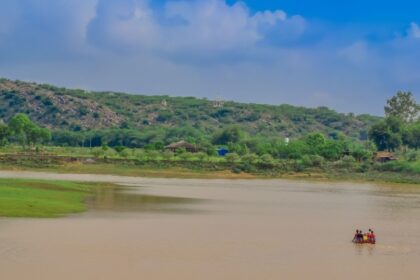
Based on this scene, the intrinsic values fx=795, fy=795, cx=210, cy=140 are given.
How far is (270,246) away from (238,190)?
3997 centimetres

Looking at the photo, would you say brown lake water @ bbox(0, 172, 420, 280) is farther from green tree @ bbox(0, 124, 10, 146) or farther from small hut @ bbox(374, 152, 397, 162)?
green tree @ bbox(0, 124, 10, 146)

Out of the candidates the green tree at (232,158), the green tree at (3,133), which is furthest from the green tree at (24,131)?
the green tree at (232,158)

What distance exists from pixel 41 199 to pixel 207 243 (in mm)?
17050

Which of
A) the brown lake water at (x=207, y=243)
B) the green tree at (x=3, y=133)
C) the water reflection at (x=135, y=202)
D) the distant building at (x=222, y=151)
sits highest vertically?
the green tree at (x=3, y=133)

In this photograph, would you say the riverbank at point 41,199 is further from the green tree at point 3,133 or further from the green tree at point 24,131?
the green tree at point 24,131

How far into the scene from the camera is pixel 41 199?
48.5m

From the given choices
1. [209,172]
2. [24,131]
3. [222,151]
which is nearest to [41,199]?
[209,172]

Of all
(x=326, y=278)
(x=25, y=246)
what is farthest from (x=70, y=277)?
(x=326, y=278)

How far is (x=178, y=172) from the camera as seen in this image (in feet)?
350

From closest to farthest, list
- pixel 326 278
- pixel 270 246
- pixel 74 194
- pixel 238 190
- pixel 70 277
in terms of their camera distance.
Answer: pixel 70 277
pixel 326 278
pixel 270 246
pixel 74 194
pixel 238 190

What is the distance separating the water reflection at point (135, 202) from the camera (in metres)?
49.0

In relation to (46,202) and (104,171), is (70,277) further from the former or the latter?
→ (104,171)

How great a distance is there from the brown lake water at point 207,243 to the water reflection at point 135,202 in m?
0.07

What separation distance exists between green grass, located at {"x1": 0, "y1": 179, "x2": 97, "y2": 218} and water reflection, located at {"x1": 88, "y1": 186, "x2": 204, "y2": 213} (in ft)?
3.26
